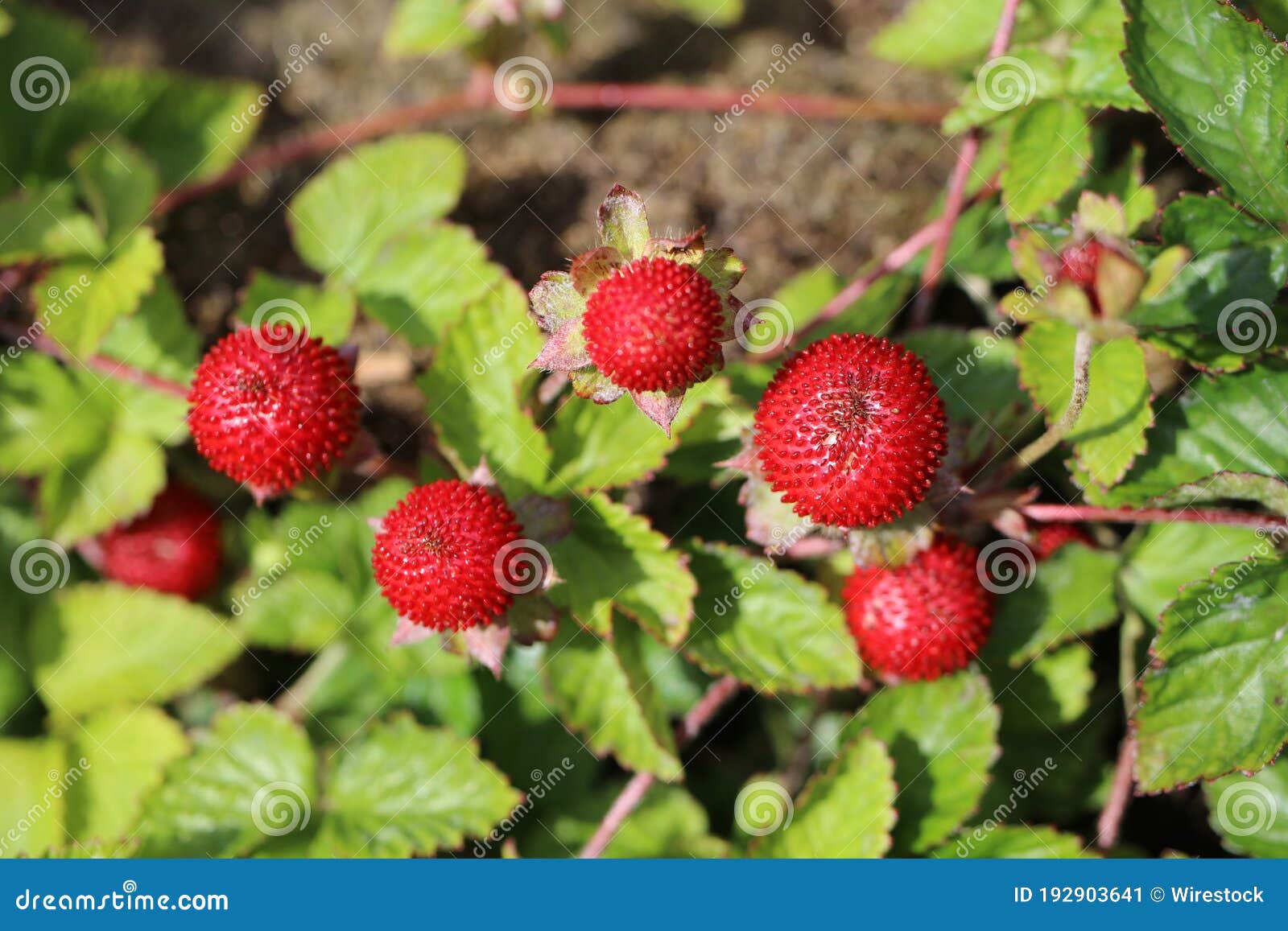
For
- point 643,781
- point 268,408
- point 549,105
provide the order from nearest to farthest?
point 268,408, point 643,781, point 549,105

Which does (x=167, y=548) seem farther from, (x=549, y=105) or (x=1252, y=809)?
(x=1252, y=809)

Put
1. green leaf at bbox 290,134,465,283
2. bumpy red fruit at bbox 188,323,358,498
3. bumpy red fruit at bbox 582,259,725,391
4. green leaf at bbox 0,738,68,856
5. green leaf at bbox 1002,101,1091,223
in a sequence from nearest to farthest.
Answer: bumpy red fruit at bbox 582,259,725,391, bumpy red fruit at bbox 188,323,358,498, green leaf at bbox 1002,101,1091,223, green leaf at bbox 0,738,68,856, green leaf at bbox 290,134,465,283

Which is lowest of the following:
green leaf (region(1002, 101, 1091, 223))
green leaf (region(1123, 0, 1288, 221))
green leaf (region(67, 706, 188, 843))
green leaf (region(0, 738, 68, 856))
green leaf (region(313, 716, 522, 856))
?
green leaf (region(0, 738, 68, 856))

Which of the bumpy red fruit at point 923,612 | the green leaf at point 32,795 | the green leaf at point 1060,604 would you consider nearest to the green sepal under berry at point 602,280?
the bumpy red fruit at point 923,612

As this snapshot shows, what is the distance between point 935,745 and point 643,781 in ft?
2.20

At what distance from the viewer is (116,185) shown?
9.02 feet

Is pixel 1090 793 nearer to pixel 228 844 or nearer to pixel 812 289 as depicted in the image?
pixel 812 289

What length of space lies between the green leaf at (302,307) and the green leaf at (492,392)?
0.38 m

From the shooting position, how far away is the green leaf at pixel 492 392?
2.23 m

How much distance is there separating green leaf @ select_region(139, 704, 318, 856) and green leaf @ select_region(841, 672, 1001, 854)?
4.36ft

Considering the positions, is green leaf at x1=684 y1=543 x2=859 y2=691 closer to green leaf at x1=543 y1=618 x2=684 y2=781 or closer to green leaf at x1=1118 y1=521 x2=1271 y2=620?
green leaf at x1=543 y1=618 x2=684 y2=781

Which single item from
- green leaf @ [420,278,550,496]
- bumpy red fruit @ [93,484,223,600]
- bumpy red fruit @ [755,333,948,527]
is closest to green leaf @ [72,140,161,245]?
bumpy red fruit @ [93,484,223,600]

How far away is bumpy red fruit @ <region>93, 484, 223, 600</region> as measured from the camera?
2822mm

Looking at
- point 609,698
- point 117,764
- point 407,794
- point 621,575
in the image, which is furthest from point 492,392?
point 117,764
